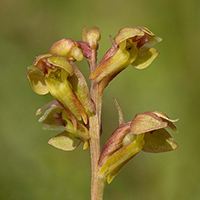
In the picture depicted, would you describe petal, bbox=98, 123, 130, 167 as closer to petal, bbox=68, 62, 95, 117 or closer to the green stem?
the green stem

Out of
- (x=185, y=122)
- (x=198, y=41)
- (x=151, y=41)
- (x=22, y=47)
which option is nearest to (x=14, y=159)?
(x=22, y=47)

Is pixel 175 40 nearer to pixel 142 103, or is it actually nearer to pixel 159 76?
pixel 159 76

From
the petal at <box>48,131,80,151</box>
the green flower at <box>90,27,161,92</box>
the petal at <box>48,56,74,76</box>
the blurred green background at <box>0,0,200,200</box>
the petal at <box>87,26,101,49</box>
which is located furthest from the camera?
the blurred green background at <box>0,0,200,200</box>

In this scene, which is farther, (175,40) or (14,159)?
(175,40)

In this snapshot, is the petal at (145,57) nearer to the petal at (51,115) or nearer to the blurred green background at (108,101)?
the petal at (51,115)

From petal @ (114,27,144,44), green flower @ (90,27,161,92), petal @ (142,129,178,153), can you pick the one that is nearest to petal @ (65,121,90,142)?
green flower @ (90,27,161,92)

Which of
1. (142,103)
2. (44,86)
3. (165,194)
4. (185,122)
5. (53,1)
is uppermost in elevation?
(53,1)
